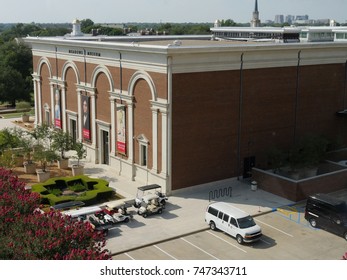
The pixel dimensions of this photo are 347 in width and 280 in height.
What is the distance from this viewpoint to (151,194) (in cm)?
3388

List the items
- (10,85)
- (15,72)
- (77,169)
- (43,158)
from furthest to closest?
(15,72)
(10,85)
(77,169)
(43,158)

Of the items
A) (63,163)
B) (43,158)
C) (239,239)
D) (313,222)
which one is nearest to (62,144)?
(63,163)

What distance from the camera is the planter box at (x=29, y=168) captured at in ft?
137

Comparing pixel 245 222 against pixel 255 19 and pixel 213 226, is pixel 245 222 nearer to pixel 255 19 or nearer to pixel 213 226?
pixel 213 226

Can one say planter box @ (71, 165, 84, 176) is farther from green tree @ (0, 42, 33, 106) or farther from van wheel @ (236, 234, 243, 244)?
green tree @ (0, 42, 33, 106)

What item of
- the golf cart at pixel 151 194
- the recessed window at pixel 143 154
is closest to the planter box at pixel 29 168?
the recessed window at pixel 143 154

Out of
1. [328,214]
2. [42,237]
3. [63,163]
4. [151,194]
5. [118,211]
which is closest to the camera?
[42,237]

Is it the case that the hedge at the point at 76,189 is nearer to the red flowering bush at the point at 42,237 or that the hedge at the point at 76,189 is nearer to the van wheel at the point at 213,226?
the van wheel at the point at 213,226

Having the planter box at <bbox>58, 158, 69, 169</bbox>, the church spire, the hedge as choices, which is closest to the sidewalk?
the hedge

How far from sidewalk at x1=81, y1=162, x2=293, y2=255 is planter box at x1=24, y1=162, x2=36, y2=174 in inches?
180

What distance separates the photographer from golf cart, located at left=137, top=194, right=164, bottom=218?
1261 inches

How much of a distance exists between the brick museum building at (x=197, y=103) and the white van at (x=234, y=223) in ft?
22.6

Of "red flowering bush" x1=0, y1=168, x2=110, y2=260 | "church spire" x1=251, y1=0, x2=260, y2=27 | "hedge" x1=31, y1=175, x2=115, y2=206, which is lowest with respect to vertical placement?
"hedge" x1=31, y1=175, x2=115, y2=206

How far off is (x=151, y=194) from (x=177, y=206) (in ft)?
6.56
